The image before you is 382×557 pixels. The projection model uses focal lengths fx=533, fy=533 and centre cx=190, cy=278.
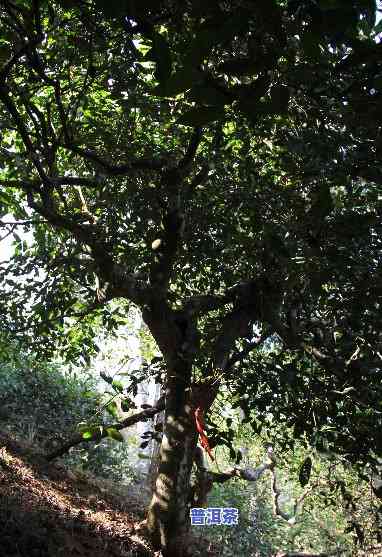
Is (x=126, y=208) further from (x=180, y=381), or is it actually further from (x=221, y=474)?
(x=221, y=474)

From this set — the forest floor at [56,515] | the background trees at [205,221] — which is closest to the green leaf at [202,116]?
the background trees at [205,221]

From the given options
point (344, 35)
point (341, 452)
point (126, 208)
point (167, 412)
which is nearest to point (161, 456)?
point (167, 412)

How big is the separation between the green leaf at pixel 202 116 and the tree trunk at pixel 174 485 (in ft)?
16.0

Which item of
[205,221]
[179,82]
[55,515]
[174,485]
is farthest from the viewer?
[205,221]

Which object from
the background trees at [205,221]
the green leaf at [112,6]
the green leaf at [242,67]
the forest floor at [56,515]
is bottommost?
the forest floor at [56,515]

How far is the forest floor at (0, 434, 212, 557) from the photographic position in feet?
13.9

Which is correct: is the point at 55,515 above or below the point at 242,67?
below

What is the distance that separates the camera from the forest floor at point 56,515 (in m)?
4.25

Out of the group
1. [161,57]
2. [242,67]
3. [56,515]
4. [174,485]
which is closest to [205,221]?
[174,485]

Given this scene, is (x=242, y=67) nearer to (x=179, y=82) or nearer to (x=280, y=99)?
(x=280, y=99)

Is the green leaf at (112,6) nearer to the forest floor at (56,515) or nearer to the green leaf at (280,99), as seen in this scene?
the green leaf at (280,99)

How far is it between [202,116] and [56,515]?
5.18m

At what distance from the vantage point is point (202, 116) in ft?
3.89

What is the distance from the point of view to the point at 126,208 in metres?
6.33
